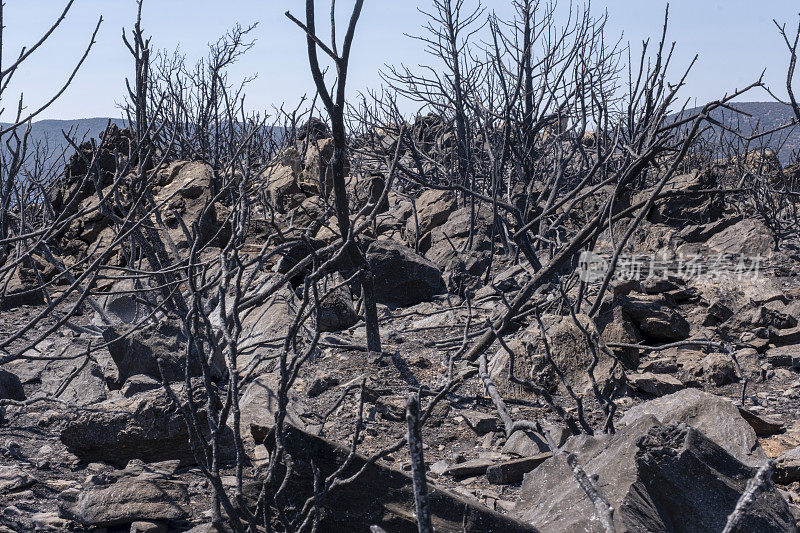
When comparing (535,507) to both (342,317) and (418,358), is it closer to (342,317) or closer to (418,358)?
(418,358)

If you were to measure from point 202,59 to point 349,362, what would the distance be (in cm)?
1556

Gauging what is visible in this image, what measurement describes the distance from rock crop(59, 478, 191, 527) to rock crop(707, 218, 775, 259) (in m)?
7.04

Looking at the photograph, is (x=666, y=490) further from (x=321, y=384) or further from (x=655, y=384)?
(x=321, y=384)

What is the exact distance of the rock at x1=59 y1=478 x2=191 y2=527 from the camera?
2.47 meters

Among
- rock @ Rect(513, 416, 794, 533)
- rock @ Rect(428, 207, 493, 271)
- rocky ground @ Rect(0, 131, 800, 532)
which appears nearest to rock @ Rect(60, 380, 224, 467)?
rocky ground @ Rect(0, 131, 800, 532)

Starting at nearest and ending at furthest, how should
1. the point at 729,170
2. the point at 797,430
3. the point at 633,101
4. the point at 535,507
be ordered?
1. the point at 535,507
2. the point at 797,430
3. the point at 633,101
4. the point at 729,170

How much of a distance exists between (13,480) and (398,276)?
14.9 feet

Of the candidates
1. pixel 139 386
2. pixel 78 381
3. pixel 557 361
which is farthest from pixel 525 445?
pixel 78 381

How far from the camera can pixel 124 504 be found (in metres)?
2.50

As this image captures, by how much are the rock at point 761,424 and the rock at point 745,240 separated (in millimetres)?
4791

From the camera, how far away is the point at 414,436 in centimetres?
116

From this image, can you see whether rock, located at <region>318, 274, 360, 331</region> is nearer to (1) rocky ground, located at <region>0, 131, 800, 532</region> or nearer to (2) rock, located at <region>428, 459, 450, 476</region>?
(1) rocky ground, located at <region>0, 131, 800, 532</region>

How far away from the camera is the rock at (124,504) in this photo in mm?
2469

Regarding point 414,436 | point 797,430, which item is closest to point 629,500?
point 414,436
